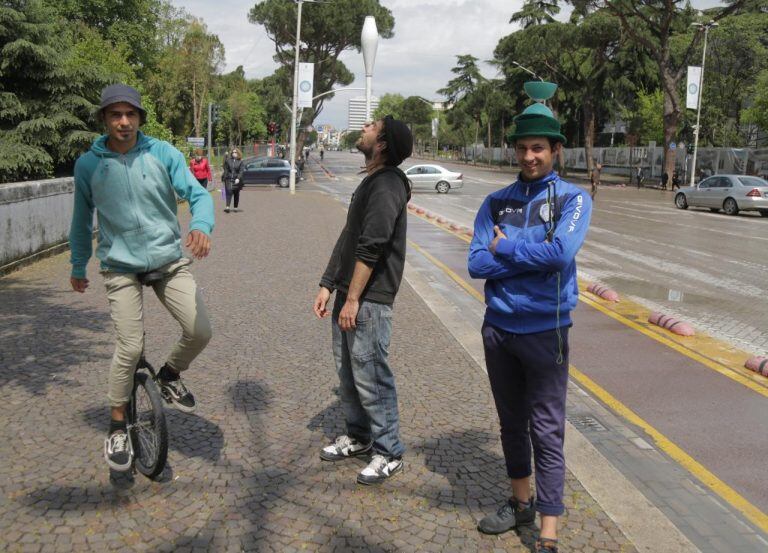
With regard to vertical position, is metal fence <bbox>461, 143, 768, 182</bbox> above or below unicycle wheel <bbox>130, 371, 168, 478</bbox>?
above

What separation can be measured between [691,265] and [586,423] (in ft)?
28.0

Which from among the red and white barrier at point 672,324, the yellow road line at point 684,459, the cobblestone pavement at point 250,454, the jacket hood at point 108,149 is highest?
the jacket hood at point 108,149

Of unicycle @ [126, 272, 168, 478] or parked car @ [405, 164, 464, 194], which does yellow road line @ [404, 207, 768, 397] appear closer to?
unicycle @ [126, 272, 168, 478]

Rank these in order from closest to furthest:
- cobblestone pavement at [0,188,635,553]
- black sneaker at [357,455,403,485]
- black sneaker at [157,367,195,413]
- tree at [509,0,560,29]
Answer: cobblestone pavement at [0,188,635,553], black sneaker at [357,455,403,485], black sneaker at [157,367,195,413], tree at [509,0,560,29]

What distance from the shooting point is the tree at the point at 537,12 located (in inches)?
2427

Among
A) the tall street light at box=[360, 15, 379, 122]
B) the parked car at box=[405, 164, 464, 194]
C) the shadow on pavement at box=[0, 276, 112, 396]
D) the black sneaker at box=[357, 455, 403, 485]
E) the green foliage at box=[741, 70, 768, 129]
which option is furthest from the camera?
the green foliage at box=[741, 70, 768, 129]

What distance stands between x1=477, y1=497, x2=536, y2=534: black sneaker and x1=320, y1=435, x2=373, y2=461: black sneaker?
901 millimetres

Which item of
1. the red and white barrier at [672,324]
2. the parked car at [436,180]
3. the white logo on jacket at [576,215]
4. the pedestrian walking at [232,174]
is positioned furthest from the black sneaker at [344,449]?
the parked car at [436,180]

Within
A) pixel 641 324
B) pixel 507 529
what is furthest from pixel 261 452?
pixel 641 324

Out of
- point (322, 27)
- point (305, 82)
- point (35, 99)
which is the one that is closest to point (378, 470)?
point (35, 99)

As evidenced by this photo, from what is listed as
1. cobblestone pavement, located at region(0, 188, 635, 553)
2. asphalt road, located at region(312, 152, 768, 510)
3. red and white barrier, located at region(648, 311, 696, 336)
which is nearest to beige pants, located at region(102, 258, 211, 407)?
cobblestone pavement, located at region(0, 188, 635, 553)

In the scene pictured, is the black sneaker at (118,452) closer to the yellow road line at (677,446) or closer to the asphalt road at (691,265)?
the yellow road line at (677,446)

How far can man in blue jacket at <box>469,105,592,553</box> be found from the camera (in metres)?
2.91

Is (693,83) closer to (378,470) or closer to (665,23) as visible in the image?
A: (665,23)
